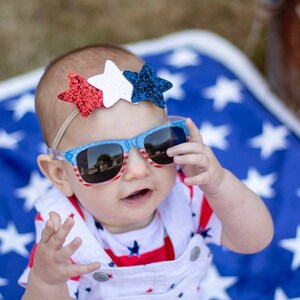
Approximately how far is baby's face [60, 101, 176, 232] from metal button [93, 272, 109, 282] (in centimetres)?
13

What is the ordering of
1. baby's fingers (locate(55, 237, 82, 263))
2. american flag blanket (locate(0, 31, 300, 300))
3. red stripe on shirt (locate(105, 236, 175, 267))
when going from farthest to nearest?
american flag blanket (locate(0, 31, 300, 300)) → red stripe on shirt (locate(105, 236, 175, 267)) → baby's fingers (locate(55, 237, 82, 263))

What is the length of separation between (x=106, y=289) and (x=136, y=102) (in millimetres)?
473

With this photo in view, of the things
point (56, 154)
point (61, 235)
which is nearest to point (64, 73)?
point (56, 154)

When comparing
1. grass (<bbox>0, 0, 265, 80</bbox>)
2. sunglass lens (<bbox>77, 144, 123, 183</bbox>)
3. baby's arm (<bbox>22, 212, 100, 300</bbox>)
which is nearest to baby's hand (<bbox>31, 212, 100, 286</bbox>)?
baby's arm (<bbox>22, 212, 100, 300</bbox>)

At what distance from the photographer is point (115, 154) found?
129cm

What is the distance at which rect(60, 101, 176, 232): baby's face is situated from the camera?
1319 millimetres

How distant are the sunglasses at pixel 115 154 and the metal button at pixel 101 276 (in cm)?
24

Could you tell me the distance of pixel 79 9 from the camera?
3125 mm

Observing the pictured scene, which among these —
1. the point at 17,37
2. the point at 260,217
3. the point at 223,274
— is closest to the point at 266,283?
the point at 223,274

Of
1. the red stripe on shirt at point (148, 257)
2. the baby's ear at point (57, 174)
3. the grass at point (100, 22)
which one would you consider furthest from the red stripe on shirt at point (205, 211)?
the grass at point (100, 22)

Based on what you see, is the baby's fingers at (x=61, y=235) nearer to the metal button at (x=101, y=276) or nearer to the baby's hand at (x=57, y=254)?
the baby's hand at (x=57, y=254)

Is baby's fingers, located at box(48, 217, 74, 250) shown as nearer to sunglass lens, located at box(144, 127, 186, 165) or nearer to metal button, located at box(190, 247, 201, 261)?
sunglass lens, located at box(144, 127, 186, 165)

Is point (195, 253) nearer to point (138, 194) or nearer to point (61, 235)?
point (138, 194)

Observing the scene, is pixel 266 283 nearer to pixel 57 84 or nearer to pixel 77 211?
pixel 77 211
